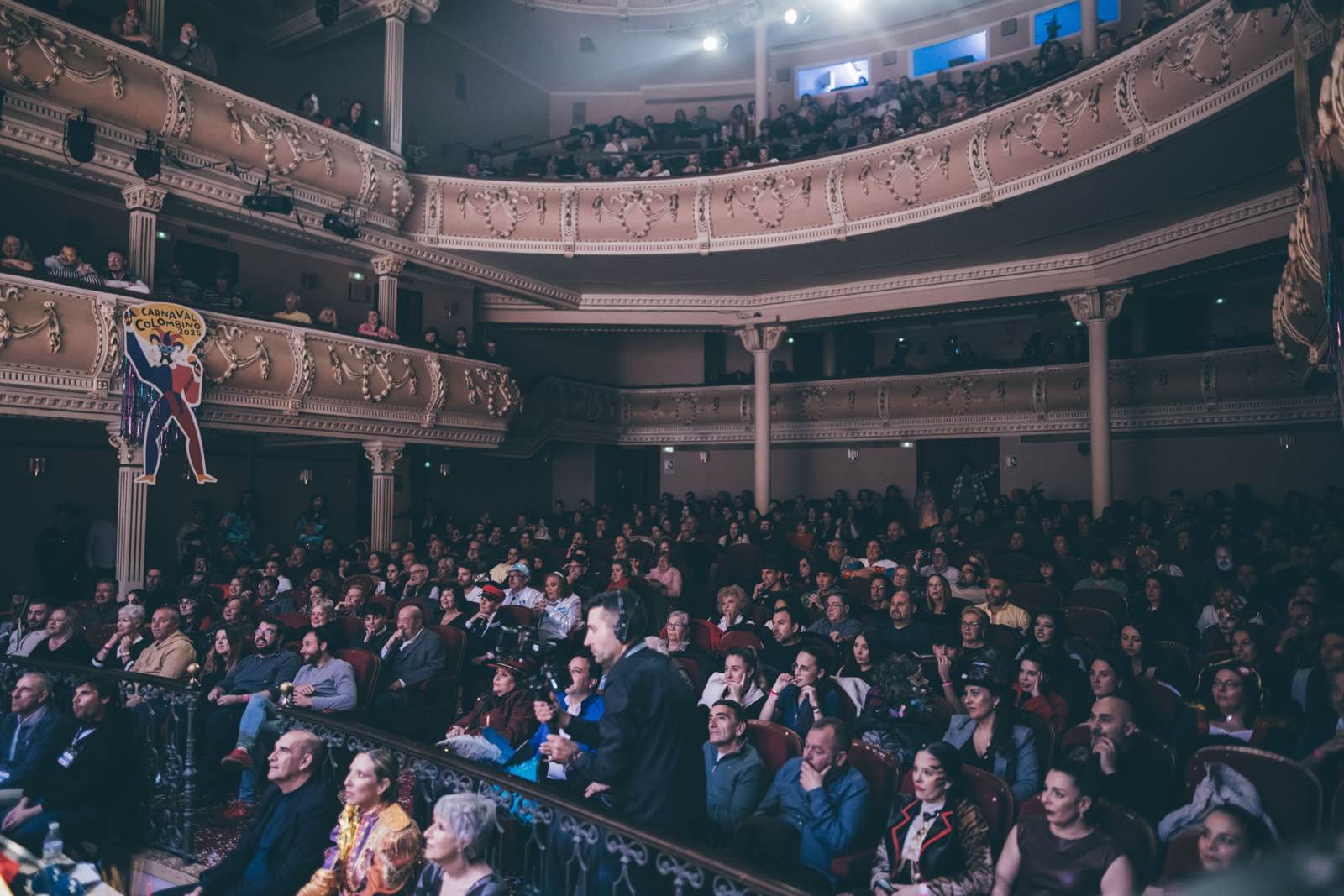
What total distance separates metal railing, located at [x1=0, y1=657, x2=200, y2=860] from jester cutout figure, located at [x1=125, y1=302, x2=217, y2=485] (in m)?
4.18

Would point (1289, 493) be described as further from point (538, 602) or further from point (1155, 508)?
point (538, 602)

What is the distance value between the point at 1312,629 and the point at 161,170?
11.1 m

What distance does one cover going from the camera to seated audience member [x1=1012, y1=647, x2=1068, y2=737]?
4465 mm

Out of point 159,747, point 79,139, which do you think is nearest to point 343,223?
point 79,139

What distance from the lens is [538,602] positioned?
7.85 metres

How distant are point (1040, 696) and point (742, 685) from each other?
60.5 inches

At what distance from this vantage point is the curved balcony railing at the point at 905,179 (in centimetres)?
758

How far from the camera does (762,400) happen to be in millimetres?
14836

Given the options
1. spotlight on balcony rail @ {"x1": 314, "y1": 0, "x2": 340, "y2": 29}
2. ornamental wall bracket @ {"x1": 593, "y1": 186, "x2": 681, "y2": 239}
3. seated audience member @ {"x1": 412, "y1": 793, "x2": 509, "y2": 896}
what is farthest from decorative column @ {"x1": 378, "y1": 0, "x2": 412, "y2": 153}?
seated audience member @ {"x1": 412, "y1": 793, "x2": 509, "y2": 896}

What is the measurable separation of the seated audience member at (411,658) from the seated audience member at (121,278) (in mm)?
5297

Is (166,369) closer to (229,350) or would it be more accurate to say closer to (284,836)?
(229,350)

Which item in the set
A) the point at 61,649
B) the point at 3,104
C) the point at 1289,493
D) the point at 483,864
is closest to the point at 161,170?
the point at 3,104

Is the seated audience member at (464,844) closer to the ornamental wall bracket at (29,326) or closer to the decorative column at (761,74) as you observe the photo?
the ornamental wall bracket at (29,326)

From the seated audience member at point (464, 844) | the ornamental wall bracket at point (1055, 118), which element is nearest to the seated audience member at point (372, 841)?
the seated audience member at point (464, 844)
